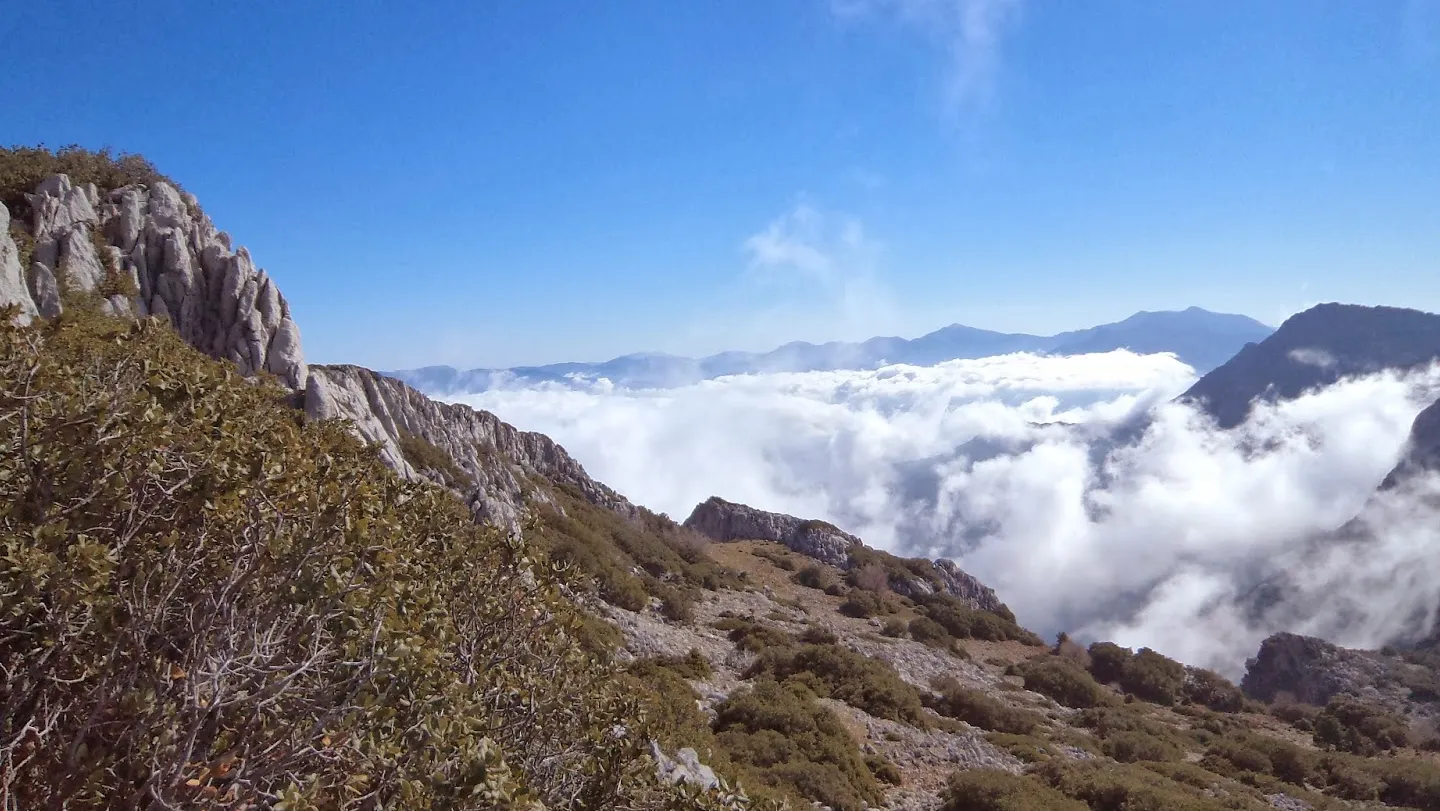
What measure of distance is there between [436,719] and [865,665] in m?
20.2

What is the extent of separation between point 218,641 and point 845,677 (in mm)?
19414

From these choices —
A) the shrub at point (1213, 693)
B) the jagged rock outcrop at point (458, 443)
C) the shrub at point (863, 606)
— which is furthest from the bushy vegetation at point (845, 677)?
the shrub at point (1213, 693)

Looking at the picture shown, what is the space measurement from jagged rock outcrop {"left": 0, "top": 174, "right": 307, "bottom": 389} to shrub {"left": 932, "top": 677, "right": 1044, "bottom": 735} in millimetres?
24475

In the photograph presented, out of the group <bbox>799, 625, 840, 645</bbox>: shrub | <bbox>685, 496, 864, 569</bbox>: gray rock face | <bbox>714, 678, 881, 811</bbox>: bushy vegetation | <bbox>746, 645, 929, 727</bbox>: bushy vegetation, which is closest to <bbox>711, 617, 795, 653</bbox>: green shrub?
<bbox>799, 625, 840, 645</bbox>: shrub

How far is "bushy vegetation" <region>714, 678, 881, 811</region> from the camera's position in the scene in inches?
501

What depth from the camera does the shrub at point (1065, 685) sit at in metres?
27.3

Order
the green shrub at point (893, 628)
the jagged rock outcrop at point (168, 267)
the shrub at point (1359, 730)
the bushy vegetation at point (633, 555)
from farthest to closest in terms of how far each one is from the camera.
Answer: the green shrub at point (893, 628)
the shrub at point (1359, 730)
the bushy vegetation at point (633, 555)
the jagged rock outcrop at point (168, 267)

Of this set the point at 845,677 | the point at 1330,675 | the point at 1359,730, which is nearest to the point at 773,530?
the point at 845,677

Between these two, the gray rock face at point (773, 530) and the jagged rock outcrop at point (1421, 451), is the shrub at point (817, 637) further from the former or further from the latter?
the jagged rock outcrop at point (1421, 451)

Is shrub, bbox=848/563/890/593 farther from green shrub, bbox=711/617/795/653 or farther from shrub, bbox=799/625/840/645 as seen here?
green shrub, bbox=711/617/795/653

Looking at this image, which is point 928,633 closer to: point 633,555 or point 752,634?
point 752,634

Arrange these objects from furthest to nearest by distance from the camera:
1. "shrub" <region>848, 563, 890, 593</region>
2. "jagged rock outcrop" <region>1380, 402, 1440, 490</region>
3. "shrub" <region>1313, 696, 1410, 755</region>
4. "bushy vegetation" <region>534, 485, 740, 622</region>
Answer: "jagged rock outcrop" <region>1380, 402, 1440, 490</region>
"shrub" <region>848, 563, 890, 593</region>
"shrub" <region>1313, 696, 1410, 755</region>
"bushy vegetation" <region>534, 485, 740, 622</region>

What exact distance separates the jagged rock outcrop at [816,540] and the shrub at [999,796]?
26457mm

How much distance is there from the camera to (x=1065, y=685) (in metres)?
27.8
